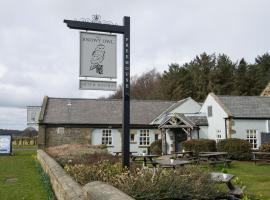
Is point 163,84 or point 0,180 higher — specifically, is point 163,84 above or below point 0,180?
above

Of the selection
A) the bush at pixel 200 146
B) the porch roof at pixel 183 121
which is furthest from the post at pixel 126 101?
the porch roof at pixel 183 121

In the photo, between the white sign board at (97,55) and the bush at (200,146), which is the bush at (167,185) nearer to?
the white sign board at (97,55)

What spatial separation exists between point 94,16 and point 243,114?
2023cm

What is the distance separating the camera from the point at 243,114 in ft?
94.8

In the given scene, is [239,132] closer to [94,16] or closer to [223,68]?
[94,16]

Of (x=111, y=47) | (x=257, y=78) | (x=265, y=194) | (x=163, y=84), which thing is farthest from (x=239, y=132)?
(x=163, y=84)

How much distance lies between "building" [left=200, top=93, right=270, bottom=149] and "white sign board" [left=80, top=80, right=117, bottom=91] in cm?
1909

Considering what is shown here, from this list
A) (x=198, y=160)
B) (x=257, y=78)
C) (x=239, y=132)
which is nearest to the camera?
(x=198, y=160)

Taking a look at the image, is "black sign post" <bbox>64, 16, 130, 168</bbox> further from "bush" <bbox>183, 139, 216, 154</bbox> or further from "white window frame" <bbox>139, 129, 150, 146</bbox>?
"white window frame" <bbox>139, 129, 150, 146</bbox>

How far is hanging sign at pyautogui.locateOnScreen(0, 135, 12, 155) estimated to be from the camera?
35.1 m

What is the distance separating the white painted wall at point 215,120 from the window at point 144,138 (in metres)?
6.81

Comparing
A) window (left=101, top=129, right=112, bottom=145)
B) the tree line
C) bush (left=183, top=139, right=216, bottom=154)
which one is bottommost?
bush (left=183, top=139, right=216, bottom=154)

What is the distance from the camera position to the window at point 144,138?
36.9 metres

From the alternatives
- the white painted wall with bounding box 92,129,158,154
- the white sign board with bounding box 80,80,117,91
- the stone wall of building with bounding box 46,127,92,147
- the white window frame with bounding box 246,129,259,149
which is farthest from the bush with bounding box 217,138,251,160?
the white sign board with bounding box 80,80,117,91
